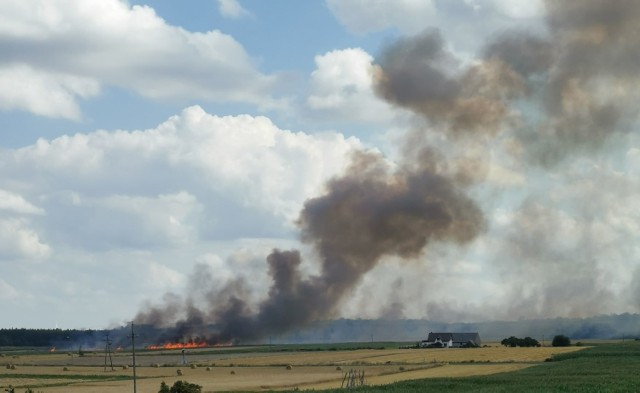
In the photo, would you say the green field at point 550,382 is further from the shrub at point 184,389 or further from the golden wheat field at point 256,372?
the shrub at point 184,389

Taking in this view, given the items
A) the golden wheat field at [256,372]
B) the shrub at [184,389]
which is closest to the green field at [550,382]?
the golden wheat field at [256,372]

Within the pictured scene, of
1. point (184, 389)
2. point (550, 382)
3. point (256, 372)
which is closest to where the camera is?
Answer: point (184, 389)

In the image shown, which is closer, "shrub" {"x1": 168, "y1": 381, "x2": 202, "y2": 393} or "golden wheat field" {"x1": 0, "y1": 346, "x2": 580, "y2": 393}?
"shrub" {"x1": 168, "y1": 381, "x2": 202, "y2": 393}

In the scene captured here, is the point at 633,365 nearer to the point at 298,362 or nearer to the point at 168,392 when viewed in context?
the point at 168,392

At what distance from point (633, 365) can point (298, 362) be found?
63.1m

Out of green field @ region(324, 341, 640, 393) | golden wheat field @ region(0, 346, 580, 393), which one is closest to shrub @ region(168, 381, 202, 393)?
green field @ region(324, 341, 640, 393)

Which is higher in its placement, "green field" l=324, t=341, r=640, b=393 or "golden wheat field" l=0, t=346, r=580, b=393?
"golden wheat field" l=0, t=346, r=580, b=393

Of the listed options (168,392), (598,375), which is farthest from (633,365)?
(168,392)

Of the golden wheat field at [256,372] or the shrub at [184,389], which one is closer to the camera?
the shrub at [184,389]

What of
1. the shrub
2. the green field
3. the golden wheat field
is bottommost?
the green field

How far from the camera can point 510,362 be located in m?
134

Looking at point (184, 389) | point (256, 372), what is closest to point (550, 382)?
point (184, 389)

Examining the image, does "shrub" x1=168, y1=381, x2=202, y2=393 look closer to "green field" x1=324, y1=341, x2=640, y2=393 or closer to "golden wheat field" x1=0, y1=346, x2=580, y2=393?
"green field" x1=324, y1=341, x2=640, y2=393

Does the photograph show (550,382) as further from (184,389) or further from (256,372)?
(256,372)
